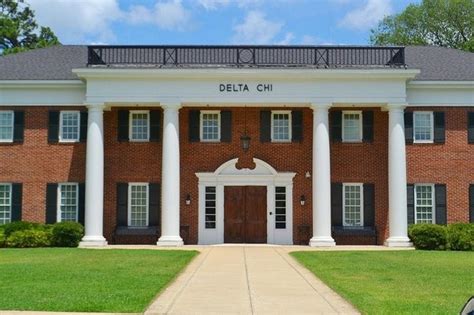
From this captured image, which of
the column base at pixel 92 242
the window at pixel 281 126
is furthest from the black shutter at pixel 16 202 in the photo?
the window at pixel 281 126

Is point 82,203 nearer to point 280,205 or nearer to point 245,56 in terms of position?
point 280,205

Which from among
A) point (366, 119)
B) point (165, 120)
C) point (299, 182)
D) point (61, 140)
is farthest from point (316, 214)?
point (61, 140)

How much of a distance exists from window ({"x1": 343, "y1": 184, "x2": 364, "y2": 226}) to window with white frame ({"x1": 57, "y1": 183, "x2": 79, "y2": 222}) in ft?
38.4

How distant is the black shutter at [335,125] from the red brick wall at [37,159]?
1091 cm

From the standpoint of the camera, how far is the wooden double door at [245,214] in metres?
32.5

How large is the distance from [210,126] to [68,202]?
7.05 m

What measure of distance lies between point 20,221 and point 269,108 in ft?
38.5

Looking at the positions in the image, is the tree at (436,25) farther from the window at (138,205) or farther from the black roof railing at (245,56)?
the window at (138,205)

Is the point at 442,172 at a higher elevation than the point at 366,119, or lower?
lower

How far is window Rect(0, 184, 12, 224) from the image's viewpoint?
32375 millimetres

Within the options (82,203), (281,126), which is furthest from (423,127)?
(82,203)

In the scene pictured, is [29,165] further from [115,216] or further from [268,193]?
[268,193]

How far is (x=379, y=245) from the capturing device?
105 ft

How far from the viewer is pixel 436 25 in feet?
199
